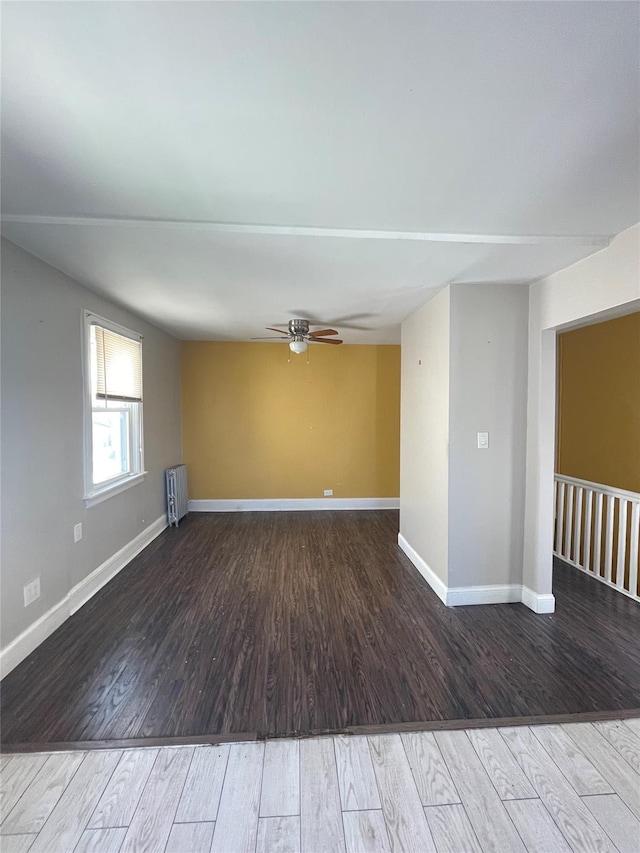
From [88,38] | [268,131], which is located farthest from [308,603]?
[88,38]

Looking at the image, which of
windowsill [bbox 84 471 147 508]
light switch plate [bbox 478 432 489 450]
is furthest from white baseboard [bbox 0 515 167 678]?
light switch plate [bbox 478 432 489 450]

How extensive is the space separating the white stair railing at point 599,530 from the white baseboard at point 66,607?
4.21 m

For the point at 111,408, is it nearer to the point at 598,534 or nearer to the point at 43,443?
the point at 43,443

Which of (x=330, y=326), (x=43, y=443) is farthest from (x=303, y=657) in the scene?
(x=330, y=326)

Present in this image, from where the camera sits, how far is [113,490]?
3.12 metres

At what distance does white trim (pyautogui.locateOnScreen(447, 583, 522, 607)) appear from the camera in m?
2.68

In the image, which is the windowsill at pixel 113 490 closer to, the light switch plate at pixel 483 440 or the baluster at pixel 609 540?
the light switch plate at pixel 483 440

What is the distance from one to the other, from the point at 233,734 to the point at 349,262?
2.55 m

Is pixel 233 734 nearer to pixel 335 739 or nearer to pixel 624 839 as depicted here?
pixel 335 739

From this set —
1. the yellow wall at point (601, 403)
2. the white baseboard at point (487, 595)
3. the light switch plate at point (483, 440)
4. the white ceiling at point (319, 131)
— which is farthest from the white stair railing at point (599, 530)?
the white ceiling at point (319, 131)

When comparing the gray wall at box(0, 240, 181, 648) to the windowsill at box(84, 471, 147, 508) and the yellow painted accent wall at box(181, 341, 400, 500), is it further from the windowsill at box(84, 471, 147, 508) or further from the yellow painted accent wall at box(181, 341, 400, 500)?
the yellow painted accent wall at box(181, 341, 400, 500)

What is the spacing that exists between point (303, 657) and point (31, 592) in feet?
5.58

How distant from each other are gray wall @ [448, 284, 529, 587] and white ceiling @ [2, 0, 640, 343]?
0.50 metres

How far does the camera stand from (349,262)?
2.20 m
